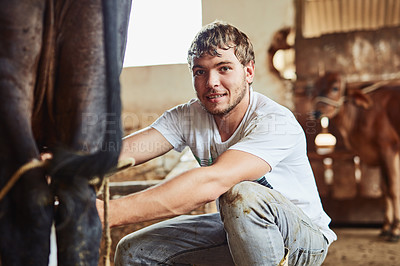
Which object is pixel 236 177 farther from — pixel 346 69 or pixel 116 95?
pixel 346 69

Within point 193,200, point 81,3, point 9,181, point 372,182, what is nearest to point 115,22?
point 81,3

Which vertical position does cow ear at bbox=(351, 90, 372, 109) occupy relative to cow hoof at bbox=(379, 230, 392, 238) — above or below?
above

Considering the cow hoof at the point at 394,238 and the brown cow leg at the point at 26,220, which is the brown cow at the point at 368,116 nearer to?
the cow hoof at the point at 394,238

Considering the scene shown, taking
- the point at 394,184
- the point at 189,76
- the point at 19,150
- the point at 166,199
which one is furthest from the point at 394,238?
the point at 19,150

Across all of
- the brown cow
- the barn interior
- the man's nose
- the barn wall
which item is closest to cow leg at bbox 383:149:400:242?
the brown cow

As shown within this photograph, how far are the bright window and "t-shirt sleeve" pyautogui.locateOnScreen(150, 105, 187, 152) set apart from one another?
9.66ft

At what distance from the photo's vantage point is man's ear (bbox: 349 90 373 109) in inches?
156

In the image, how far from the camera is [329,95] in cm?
393

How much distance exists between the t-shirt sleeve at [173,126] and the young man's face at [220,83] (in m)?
0.12

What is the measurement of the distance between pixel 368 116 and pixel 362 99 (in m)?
0.17

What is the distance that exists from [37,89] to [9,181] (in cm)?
20

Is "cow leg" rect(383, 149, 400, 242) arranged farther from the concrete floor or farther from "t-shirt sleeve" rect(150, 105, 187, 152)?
"t-shirt sleeve" rect(150, 105, 187, 152)

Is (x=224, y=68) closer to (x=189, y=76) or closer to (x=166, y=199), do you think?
(x=166, y=199)

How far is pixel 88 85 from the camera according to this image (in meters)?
0.84
